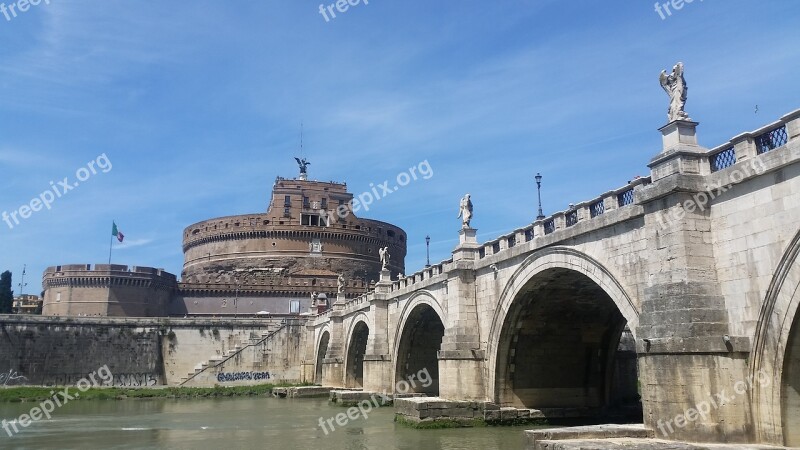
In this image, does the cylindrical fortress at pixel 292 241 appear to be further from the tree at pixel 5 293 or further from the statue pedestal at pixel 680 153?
the statue pedestal at pixel 680 153

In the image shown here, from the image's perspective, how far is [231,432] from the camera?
2317cm

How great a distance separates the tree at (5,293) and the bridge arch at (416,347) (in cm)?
4668

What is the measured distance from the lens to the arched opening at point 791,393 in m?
11.3

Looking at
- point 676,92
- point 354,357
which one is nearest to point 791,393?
point 676,92

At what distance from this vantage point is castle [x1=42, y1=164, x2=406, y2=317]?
6178 centimetres

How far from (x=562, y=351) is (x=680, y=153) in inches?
469

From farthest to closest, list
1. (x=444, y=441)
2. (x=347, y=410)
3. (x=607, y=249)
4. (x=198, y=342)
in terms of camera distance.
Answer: (x=198, y=342) → (x=347, y=410) → (x=444, y=441) → (x=607, y=249)

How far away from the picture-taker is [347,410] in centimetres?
3086

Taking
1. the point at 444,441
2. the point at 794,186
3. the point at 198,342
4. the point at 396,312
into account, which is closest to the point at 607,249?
the point at 794,186

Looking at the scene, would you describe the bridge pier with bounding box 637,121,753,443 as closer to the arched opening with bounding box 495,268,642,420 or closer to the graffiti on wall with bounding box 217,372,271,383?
the arched opening with bounding box 495,268,642,420

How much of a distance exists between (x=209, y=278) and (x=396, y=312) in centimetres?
4362

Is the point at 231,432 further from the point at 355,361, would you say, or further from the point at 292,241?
the point at 292,241

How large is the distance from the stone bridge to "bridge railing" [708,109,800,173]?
0.02m

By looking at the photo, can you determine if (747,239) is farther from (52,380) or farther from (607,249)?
(52,380)
